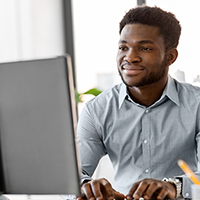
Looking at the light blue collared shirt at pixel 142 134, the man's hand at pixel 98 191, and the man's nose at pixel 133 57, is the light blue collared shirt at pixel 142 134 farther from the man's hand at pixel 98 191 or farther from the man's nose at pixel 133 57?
the man's hand at pixel 98 191

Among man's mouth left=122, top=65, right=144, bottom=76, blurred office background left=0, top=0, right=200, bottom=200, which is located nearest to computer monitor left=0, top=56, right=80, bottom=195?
man's mouth left=122, top=65, right=144, bottom=76

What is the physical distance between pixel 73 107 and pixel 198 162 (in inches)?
36.2

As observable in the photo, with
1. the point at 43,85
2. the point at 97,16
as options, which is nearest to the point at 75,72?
the point at 97,16

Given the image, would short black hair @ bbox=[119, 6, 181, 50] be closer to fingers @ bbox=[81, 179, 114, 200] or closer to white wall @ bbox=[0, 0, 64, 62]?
fingers @ bbox=[81, 179, 114, 200]

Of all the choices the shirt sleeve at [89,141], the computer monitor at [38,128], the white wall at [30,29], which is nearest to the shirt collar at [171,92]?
the shirt sleeve at [89,141]

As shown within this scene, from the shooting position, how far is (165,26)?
1.47 meters

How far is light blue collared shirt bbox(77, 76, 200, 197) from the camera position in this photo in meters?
1.44

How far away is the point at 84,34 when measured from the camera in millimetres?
3316

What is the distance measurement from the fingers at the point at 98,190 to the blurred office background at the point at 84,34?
6.03ft

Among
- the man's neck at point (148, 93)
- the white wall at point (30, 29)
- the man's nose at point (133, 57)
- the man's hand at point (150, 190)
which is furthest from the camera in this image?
the white wall at point (30, 29)

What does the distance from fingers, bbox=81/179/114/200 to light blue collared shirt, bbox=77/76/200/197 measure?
0.37 m

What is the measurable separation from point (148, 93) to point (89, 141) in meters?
0.35

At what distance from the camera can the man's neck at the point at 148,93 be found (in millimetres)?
1513

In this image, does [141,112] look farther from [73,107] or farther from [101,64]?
[101,64]
